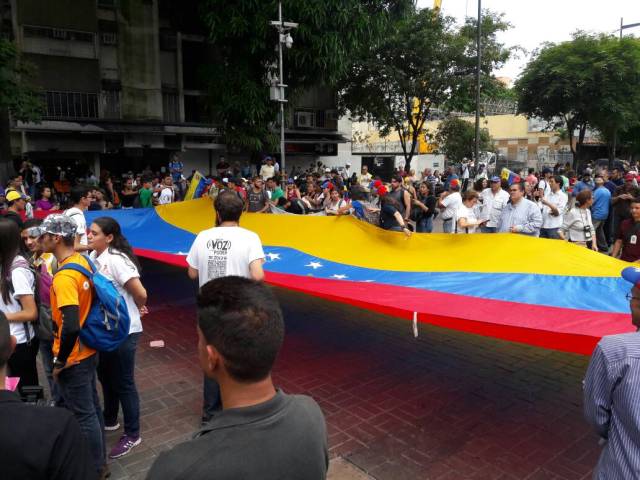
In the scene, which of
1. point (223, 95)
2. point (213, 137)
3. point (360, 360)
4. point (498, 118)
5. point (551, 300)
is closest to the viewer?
point (551, 300)

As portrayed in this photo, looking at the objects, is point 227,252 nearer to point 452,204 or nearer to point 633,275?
point 633,275

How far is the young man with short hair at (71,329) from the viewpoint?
315 cm

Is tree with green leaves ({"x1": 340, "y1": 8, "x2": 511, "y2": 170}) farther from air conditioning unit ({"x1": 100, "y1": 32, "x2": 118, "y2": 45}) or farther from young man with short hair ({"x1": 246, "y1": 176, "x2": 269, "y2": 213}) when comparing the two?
young man with short hair ({"x1": 246, "y1": 176, "x2": 269, "y2": 213})

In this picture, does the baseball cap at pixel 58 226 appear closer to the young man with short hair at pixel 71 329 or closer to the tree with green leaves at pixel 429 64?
the young man with short hair at pixel 71 329

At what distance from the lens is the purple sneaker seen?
398 cm

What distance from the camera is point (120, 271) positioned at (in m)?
3.81

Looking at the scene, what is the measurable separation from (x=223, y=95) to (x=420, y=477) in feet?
52.4

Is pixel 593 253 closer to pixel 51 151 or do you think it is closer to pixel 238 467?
pixel 238 467

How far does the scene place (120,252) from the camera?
3.89m

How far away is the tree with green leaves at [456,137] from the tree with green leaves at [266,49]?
12553mm

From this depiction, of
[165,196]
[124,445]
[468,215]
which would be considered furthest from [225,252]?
[165,196]

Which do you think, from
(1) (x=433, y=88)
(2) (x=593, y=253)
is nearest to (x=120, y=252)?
(2) (x=593, y=253)

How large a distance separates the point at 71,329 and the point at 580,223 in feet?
26.5

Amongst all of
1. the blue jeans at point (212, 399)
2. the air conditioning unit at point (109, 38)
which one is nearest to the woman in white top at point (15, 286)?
the blue jeans at point (212, 399)
